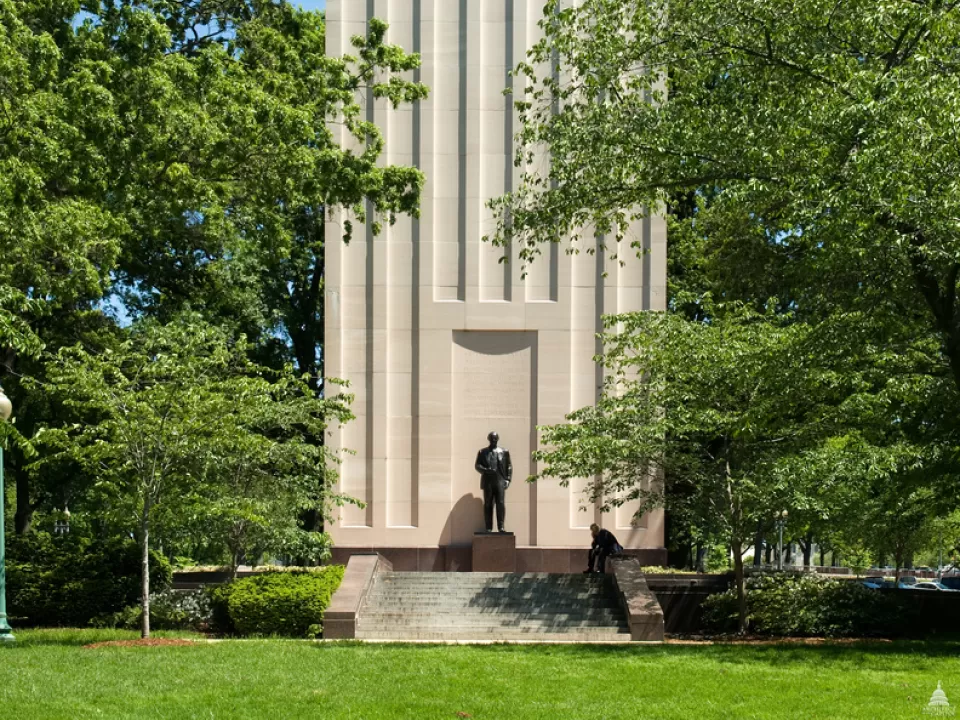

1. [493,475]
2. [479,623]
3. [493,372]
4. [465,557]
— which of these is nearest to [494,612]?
[479,623]

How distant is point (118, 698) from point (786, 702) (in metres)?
6.82

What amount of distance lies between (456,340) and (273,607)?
10.1 meters

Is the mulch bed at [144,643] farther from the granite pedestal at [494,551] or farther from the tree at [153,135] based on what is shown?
the granite pedestal at [494,551]

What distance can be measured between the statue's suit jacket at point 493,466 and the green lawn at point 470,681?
1112cm

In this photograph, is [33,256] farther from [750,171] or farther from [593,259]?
[593,259]

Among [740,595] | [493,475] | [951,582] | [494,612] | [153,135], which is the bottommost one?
[951,582]

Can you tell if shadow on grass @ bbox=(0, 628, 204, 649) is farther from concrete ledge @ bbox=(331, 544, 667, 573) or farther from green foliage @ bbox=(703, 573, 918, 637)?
green foliage @ bbox=(703, 573, 918, 637)

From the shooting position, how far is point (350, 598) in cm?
2386

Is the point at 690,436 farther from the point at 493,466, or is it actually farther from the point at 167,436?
the point at 167,436

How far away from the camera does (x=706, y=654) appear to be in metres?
17.9

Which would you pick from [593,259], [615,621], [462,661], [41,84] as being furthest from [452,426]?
[462,661]

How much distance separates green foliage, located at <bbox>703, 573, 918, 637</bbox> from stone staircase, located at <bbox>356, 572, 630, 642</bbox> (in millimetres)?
2452

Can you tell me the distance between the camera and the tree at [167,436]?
20.0 metres

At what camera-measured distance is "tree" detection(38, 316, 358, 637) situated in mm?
20031
